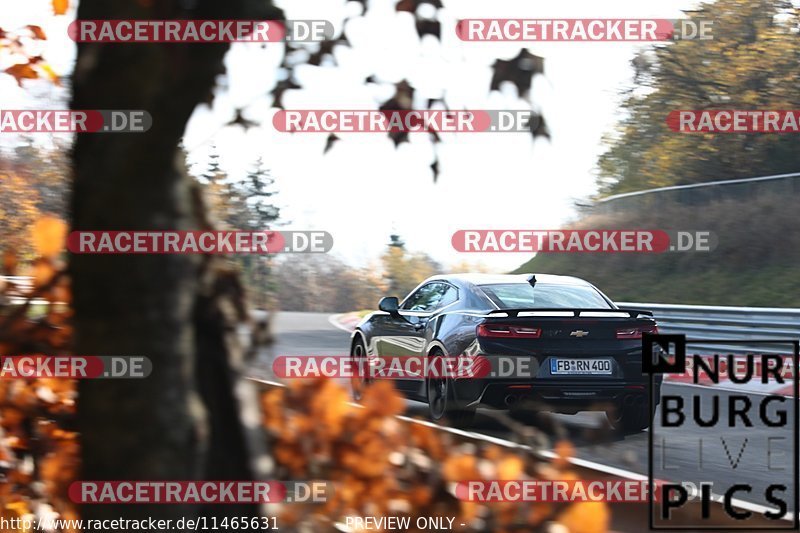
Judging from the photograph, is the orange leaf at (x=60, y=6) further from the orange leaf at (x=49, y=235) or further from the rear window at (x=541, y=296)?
the rear window at (x=541, y=296)

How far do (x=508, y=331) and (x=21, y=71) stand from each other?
18.0 feet

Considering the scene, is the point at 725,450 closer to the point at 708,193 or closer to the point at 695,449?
the point at 695,449

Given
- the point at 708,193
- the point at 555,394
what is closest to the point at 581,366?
the point at 555,394

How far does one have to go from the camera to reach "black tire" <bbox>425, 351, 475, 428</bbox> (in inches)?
388

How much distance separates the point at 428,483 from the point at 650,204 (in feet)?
93.5

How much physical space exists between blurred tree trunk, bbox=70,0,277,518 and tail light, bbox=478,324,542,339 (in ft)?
21.5

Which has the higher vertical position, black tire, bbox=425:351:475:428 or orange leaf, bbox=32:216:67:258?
orange leaf, bbox=32:216:67:258

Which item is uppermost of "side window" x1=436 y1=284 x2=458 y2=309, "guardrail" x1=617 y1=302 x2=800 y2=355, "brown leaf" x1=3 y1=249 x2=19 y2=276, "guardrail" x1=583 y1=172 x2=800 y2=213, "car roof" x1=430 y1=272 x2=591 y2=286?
"guardrail" x1=583 y1=172 x2=800 y2=213

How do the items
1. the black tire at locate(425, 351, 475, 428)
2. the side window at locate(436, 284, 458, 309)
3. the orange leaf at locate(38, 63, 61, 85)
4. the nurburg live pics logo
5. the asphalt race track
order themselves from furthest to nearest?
1. the side window at locate(436, 284, 458, 309)
2. the black tire at locate(425, 351, 475, 428)
3. the asphalt race track
4. the orange leaf at locate(38, 63, 61, 85)
5. the nurburg live pics logo

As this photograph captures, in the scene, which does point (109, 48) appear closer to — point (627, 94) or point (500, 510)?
point (500, 510)

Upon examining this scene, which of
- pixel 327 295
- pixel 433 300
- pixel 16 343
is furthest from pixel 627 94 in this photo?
pixel 16 343

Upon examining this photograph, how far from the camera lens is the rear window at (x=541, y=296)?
33.3 feet

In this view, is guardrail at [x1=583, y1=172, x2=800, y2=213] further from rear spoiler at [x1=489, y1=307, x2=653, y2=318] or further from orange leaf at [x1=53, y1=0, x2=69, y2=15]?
orange leaf at [x1=53, y1=0, x2=69, y2=15]

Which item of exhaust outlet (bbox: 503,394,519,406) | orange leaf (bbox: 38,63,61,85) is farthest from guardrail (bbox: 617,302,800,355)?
orange leaf (bbox: 38,63,61,85)
